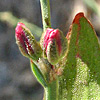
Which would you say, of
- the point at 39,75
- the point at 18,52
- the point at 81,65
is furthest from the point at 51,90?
the point at 18,52

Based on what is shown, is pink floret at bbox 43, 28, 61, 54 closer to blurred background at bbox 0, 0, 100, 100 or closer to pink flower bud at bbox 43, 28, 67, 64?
pink flower bud at bbox 43, 28, 67, 64

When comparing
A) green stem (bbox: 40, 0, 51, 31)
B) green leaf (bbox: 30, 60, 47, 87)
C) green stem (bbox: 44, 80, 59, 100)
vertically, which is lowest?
green stem (bbox: 44, 80, 59, 100)

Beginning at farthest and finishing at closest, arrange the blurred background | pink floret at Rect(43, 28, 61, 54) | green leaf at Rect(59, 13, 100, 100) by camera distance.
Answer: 1. the blurred background
2. green leaf at Rect(59, 13, 100, 100)
3. pink floret at Rect(43, 28, 61, 54)

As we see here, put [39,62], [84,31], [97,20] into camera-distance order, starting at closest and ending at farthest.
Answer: [39,62]
[84,31]
[97,20]

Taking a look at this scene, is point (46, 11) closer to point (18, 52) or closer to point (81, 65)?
point (81, 65)

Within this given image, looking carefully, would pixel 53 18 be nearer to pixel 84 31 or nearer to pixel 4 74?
pixel 4 74

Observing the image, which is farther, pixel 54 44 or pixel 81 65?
pixel 81 65

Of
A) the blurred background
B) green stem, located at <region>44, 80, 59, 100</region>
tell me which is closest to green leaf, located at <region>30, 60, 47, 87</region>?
green stem, located at <region>44, 80, 59, 100</region>

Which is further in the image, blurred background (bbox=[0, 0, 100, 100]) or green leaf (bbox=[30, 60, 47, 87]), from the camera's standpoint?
blurred background (bbox=[0, 0, 100, 100])

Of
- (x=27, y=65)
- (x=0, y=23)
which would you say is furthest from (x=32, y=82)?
(x=0, y=23)
